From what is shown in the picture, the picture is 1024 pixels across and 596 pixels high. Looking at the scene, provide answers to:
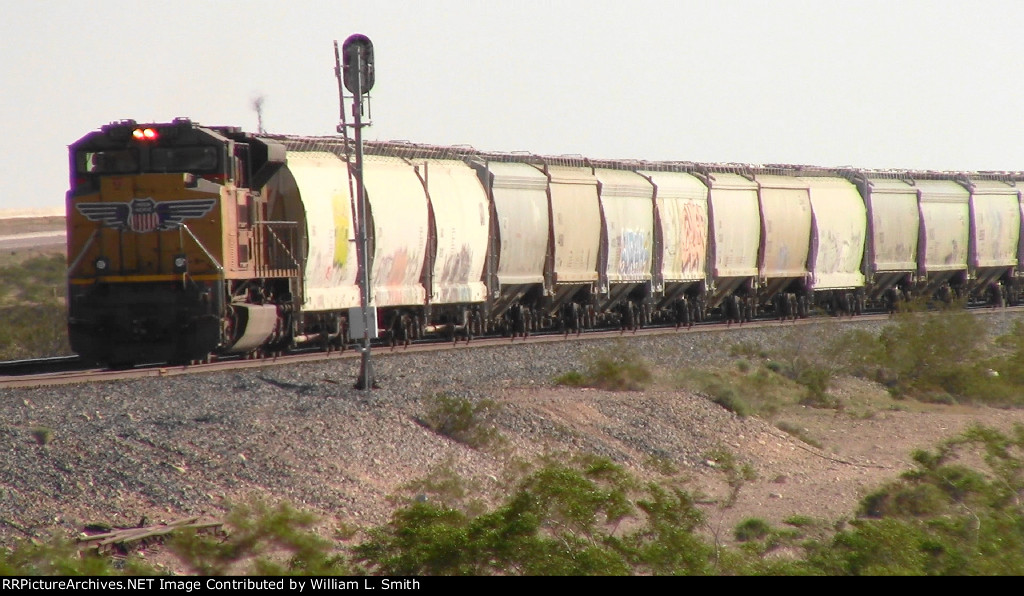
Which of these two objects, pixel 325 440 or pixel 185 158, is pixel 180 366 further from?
pixel 325 440

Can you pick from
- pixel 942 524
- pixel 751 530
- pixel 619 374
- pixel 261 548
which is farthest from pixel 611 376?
pixel 261 548

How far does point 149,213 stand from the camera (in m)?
17.3

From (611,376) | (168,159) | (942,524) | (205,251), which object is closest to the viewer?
(942,524)

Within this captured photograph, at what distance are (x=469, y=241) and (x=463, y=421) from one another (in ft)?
32.1

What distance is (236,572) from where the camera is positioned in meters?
8.73

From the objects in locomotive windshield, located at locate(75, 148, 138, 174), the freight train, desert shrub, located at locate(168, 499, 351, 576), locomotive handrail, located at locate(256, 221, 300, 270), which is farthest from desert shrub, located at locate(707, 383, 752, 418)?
desert shrub, located at locate(168, 499, 351, 576)

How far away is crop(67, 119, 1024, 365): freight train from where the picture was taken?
17.3 m

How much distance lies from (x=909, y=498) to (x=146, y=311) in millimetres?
10341

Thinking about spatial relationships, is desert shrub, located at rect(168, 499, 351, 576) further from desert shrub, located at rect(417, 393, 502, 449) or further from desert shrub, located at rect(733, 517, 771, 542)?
desert shrub, located at rect(417, 393, 502, 449)

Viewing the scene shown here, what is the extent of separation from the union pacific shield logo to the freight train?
0.03m

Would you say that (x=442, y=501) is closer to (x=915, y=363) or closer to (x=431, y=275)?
(x=431, y=275)
